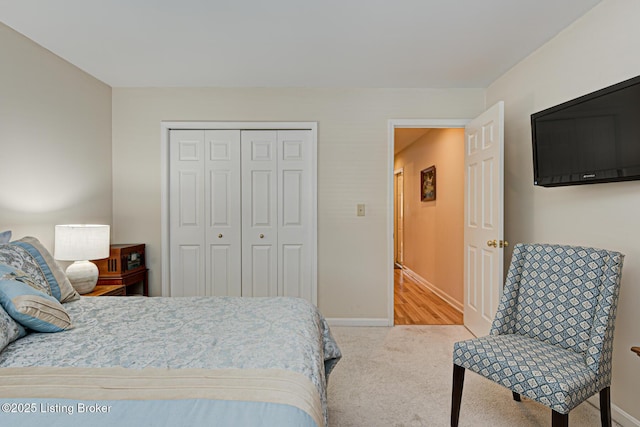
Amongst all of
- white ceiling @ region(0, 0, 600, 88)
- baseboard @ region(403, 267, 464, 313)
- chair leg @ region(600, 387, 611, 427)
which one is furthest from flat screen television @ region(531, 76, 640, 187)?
baseboard @ region(403, 267, 464, 313)

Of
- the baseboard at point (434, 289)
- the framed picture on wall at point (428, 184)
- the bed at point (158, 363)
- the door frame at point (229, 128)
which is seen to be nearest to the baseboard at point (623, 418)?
the bed at point (158, 363)

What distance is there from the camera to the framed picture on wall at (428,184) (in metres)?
5.10

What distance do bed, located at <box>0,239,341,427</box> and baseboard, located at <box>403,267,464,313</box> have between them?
9.21ft

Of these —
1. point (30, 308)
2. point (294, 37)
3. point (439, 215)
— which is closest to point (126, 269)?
point (30, 308)

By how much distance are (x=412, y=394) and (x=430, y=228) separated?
3369mm

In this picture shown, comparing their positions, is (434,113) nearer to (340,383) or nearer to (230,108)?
(230,108)

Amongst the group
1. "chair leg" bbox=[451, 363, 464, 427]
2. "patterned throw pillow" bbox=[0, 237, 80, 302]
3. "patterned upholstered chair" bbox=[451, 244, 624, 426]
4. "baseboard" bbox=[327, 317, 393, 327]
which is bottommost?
"baseboard" bbox=[327, 317, 393, 327]

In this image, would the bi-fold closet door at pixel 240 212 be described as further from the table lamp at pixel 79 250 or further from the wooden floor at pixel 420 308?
the wooden floor at pixel 420 308

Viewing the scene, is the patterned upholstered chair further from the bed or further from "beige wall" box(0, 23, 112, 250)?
"beige wall" box(0, 23, 112, 250)

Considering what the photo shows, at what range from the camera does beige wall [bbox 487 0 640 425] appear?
190 centimetres

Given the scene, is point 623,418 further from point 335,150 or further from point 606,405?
point 335,150

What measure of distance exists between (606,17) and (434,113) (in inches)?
64.7

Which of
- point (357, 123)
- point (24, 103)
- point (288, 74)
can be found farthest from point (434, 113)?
point (24, 103)

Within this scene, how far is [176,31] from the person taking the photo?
8.00 ft
